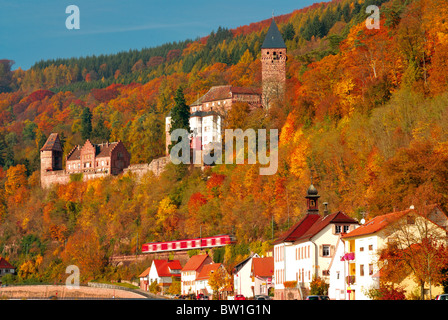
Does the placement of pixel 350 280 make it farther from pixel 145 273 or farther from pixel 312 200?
pixel 145 273

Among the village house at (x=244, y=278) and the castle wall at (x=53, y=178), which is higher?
the castle wall at (x=53, y=178)

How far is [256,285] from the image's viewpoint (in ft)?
244

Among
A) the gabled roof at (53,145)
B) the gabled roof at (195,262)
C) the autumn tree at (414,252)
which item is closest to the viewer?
the autumn tree at (414,252)

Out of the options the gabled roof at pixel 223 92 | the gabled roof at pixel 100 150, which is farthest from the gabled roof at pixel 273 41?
the gabled roof at pixel 100 150

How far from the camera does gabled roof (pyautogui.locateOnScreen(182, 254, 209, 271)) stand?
90250mm

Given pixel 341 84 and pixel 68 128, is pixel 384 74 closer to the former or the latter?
pixel 341 84

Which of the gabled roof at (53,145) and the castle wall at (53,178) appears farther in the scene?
the gabled roof at (53,145)

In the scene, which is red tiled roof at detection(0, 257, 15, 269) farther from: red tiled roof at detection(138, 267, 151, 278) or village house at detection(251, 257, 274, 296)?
village house at detection(251, 257, 274, 296)

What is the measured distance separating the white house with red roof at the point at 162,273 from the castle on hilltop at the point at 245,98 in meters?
25.3

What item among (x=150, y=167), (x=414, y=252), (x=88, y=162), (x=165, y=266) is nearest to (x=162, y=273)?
(x=165, y=266)

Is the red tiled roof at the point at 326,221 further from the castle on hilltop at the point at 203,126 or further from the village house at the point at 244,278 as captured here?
the castle on hilltop at the point at 203,126

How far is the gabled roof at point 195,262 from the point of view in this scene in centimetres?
9025
